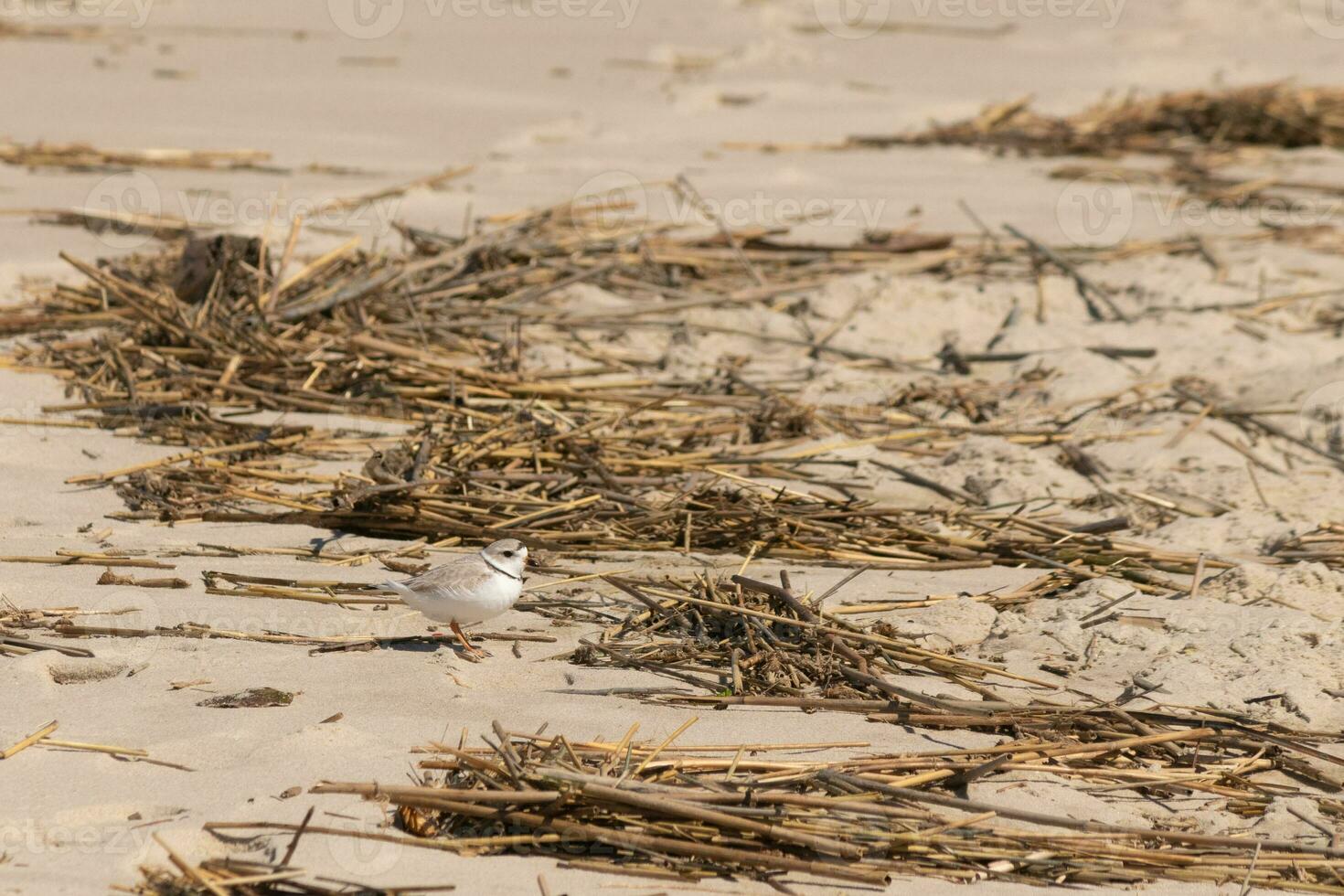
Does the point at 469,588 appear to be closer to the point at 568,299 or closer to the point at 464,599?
the point at 464,599

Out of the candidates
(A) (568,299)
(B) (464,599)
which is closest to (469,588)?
(B) (464,599)

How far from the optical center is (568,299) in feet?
21.9

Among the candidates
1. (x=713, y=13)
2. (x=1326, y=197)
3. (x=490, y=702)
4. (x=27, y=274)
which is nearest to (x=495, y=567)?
(x=490, y=702)

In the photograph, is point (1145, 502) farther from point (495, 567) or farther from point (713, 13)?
point (713, 13)

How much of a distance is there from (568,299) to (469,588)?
3517 mm

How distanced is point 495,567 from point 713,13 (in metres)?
→ 13.3

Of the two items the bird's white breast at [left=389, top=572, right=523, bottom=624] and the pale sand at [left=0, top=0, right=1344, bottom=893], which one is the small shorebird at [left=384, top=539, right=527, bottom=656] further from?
the pale sand at [left=0, top=0, right=1344, bottom=893]

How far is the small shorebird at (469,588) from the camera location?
10.9ft

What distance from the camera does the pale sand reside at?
2.78 meters

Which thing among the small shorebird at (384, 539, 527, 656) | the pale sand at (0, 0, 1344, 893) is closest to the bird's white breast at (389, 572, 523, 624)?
the small shorebird at (384, 539, 527, 656)

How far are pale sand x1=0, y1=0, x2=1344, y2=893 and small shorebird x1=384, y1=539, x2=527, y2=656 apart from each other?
127 mm

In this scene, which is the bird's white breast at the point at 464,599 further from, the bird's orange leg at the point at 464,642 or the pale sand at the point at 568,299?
the pale sand at the point at 568,299

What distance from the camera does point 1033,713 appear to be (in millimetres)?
3127

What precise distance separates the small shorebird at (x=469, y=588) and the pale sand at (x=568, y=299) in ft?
0.42
